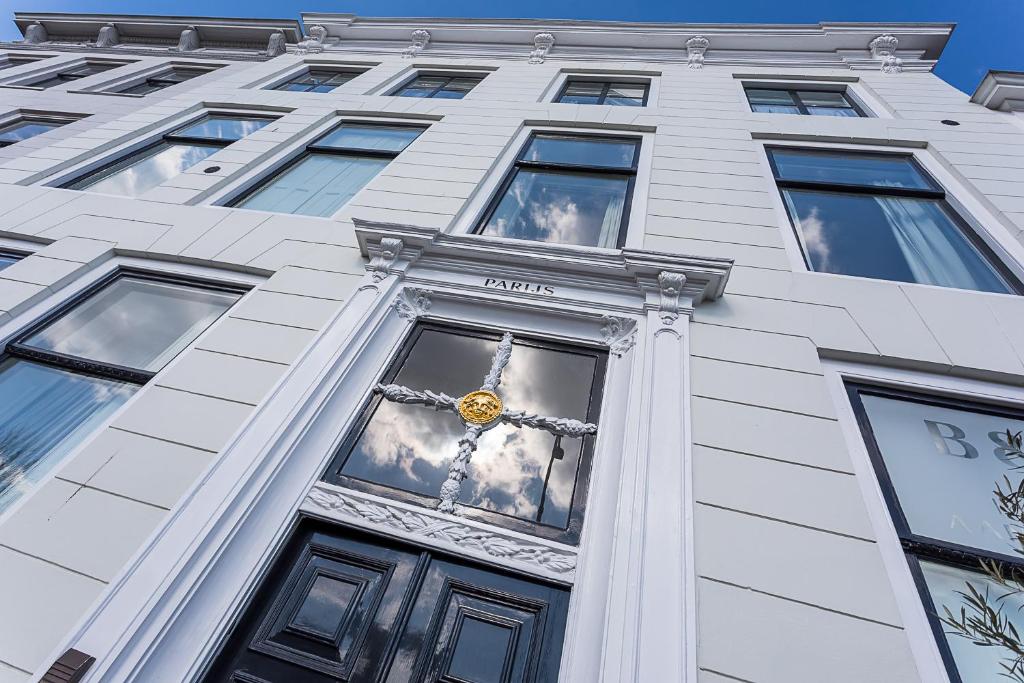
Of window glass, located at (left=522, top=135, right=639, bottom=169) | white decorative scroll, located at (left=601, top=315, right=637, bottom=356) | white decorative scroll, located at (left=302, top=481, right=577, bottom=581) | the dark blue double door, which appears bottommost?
the dark blue double door

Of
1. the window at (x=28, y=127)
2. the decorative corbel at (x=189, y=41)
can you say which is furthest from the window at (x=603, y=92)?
the decorative corbel at (x=189, y=41)

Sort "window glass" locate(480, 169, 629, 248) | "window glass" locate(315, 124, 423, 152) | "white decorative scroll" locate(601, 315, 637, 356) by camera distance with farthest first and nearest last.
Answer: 1. "window glass" locate(315, 124, 423, 152)
2. "window glass" locate(480, 169, 629, 248)
3. "white decorative scroll" locate(601, 315, 637, 356)

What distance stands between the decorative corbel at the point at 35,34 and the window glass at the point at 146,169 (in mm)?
12102

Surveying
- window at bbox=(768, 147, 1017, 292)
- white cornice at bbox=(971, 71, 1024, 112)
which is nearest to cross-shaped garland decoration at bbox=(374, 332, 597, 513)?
window at bbox=(768, 147, 1017, 292)

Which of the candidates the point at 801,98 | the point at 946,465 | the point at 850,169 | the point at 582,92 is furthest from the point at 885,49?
the point at 946,465

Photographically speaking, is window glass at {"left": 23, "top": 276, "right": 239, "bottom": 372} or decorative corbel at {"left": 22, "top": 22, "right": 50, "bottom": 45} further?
decorative corbel at {"left": 22, "top": 22, "right": 50, "bottom": 45}

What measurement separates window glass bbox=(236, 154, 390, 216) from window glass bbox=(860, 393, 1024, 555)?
5470 mm

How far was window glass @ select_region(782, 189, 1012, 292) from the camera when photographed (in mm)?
3996

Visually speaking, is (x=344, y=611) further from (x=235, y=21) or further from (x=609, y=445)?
(x=235, y=21)

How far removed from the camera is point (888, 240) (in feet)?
14.4

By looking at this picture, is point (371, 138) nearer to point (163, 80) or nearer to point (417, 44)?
point (417, 44)

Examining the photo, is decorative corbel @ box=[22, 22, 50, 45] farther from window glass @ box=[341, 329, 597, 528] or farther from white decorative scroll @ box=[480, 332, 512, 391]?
white decorative scroll @ box=[480, 332, 512, 391]

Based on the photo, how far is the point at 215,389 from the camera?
A: 3188 millimetres

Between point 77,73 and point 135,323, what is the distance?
12846 millimetres
